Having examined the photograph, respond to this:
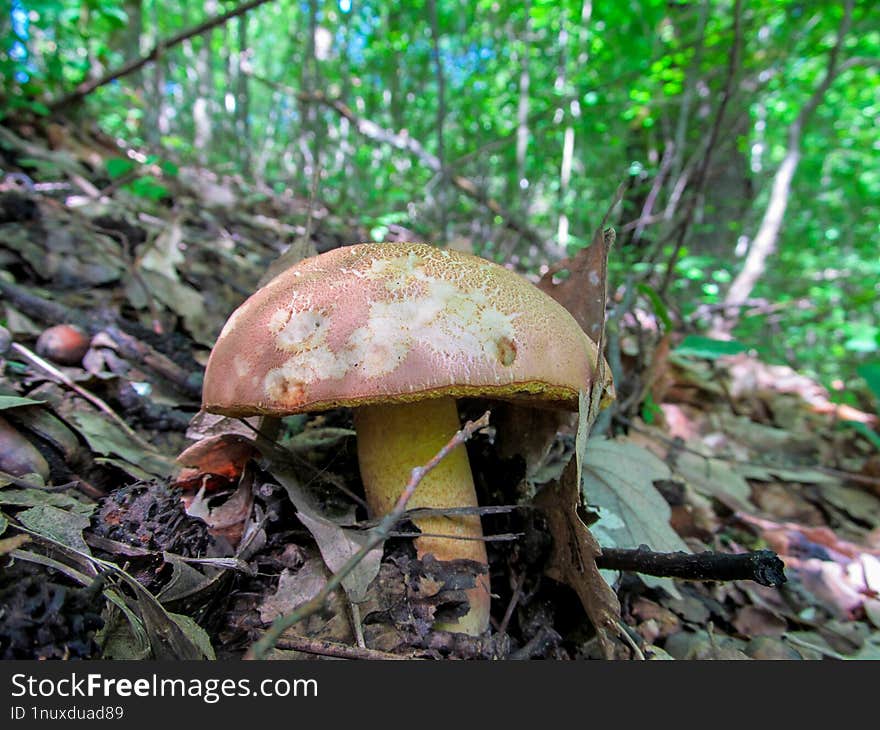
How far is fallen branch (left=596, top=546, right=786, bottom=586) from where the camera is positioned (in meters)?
1.10

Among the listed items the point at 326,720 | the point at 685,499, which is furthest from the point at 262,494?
the point at 685,499

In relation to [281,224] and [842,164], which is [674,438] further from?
[842,164]

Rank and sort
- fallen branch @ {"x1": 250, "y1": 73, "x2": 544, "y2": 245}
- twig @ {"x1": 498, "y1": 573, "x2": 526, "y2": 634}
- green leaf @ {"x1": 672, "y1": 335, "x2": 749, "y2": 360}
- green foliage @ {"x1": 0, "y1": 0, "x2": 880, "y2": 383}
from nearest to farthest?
twig @ {"x1": 498, "y1": 573, "x2": 526, "y2": 634} < green leaf @ {"x1": 672, "y1": 335, "x2": 749, "y2": 360} < fallen branch @ {"x1": 250, "y1": 73, "x2": 544, "y2": 245} < green foliage @ {"x1": 0, "y1": 0, "x2": 880, "y2": 383}

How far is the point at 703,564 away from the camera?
49.0 inches

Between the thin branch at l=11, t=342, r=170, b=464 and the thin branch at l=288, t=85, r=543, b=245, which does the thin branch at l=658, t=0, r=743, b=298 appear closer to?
the thin branch at l=288, t=85, r=543, b=245

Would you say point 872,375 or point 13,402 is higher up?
point 13,402

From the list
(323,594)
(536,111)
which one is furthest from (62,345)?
(536,111)

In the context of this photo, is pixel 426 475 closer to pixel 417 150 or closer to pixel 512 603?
pixel 512 603

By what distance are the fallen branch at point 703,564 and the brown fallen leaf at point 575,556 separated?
0.17ft

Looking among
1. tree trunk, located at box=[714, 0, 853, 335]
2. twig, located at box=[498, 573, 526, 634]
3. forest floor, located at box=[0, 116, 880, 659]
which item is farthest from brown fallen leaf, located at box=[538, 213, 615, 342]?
tree trunk, located at box=[714, 0, 853, 335]

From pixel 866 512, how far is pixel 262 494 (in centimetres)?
340

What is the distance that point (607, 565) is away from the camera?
4.79 feet

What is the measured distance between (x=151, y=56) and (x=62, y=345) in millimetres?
2914

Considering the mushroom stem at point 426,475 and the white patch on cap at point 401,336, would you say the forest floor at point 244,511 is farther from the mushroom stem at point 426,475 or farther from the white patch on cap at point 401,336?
the white patch on cap at point 401,336
